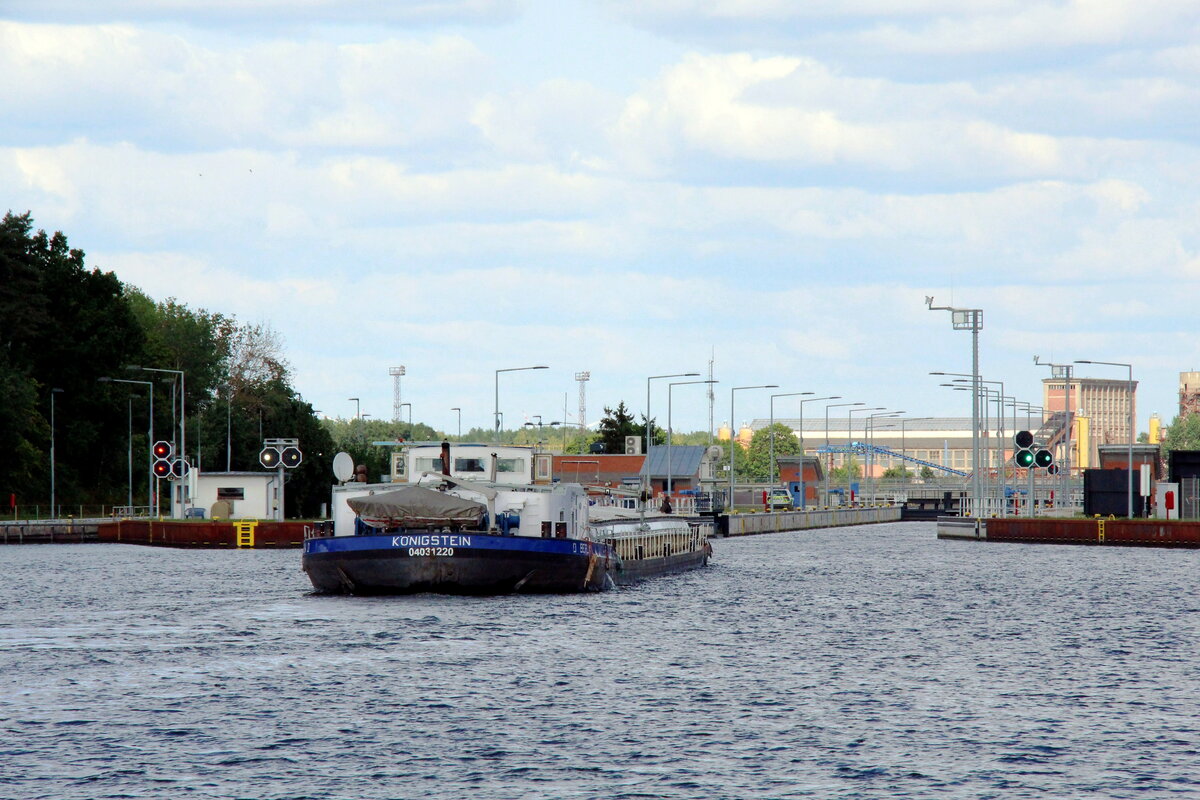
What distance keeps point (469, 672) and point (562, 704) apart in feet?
15.2

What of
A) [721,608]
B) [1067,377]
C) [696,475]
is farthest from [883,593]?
[696,475]

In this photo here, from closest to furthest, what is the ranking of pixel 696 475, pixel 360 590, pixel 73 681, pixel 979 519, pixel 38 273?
pixel 73 681 → pixel 360 590 → pixel 979 519 → pixel 38 273 → pixel 696 475

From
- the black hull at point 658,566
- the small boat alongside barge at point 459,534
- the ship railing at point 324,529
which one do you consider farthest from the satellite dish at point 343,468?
the black hull at point 658,566

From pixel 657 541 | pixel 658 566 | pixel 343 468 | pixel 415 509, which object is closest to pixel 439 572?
pixel 415 509

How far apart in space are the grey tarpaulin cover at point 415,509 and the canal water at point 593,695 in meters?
2.61

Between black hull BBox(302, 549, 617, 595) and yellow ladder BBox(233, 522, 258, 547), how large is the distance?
41.3 meters

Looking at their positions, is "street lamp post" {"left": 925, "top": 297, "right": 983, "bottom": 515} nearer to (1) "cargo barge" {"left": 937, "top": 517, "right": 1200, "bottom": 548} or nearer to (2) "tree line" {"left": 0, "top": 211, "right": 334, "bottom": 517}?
(1) "cargo barge" {"left": 937, "top": 517, "right": 1200, "bottom": 548}

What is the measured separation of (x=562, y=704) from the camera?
30719 mm

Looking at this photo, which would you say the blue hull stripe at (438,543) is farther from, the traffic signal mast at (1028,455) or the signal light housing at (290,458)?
the signal light housing at (290,458)

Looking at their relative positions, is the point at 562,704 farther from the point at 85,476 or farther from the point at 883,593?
the point at 85,476

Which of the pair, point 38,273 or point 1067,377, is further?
point 38,273

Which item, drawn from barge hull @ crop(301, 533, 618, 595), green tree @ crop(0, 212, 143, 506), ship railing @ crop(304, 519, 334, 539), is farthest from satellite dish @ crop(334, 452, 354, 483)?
green tree @ crop(0, 212, 143, 506)

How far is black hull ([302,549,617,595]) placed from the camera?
49.0 meters

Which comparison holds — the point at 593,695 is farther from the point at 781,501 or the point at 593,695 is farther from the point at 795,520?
the point at 781,501
